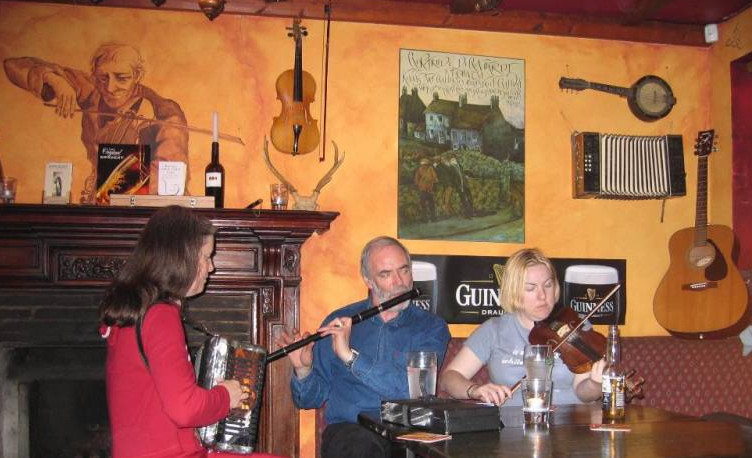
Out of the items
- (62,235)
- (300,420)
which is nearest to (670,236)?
(300,420)

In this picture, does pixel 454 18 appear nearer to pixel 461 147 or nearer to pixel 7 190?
pixel 461 147

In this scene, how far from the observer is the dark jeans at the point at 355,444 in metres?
2.90

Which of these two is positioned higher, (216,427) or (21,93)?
(21,93)

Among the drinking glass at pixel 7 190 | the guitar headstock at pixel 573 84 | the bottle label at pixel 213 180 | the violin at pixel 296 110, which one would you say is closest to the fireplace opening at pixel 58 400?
the drinking glass at pixel 7 190

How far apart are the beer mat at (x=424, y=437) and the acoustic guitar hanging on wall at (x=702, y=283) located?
8.71 feet

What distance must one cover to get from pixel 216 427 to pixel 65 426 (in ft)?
5.97

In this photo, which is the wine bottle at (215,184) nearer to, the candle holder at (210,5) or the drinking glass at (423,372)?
the candle holder at (210,5)

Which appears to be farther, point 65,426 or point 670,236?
point 670,236

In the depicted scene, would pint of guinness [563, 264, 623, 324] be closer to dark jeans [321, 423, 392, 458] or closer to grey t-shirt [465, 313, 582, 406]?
grey t-shirt [465, 313, 582, 406]

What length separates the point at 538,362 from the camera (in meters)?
2.35

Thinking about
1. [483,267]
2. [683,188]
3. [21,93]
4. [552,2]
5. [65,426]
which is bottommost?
[65,426]

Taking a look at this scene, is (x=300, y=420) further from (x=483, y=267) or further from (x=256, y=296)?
(x=483, y=267)

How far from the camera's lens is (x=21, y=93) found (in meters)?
4.02

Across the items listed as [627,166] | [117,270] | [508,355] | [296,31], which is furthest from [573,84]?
[117,270]
